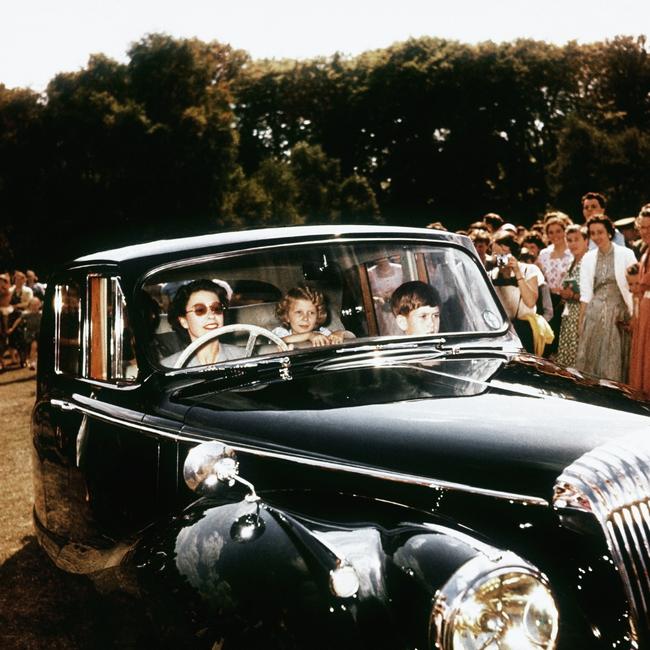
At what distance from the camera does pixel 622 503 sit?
7.16 ft

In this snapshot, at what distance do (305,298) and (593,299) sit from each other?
4.28 meters

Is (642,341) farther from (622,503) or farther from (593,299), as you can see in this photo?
(622,503)

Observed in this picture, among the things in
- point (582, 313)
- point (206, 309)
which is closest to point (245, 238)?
point (206, 309)

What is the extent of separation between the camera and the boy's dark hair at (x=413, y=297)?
12.2 feet

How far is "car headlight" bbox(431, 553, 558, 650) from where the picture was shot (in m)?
1.94

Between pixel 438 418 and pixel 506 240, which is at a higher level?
pixel 506 240

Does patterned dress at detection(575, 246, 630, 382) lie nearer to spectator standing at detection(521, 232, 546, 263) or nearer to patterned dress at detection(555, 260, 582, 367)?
patterned dress at detection(555, 260, 582, 367)

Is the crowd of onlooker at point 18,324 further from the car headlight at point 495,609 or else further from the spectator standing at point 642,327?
the car headlight at point 495,609

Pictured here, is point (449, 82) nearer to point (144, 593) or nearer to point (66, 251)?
point (66, 251)

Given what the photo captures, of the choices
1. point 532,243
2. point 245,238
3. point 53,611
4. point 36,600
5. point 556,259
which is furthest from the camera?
point 532,243

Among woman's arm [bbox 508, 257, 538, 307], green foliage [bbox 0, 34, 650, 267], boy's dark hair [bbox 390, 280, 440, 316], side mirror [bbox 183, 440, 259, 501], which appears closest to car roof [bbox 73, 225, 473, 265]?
boy's dark hair [bbox 390, 280, 440, 316]

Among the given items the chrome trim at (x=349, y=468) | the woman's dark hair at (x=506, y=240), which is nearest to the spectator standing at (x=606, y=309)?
the woman's dark hair at (x=506, y=240)

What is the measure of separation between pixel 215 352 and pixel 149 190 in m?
33.2

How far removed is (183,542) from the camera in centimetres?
246
